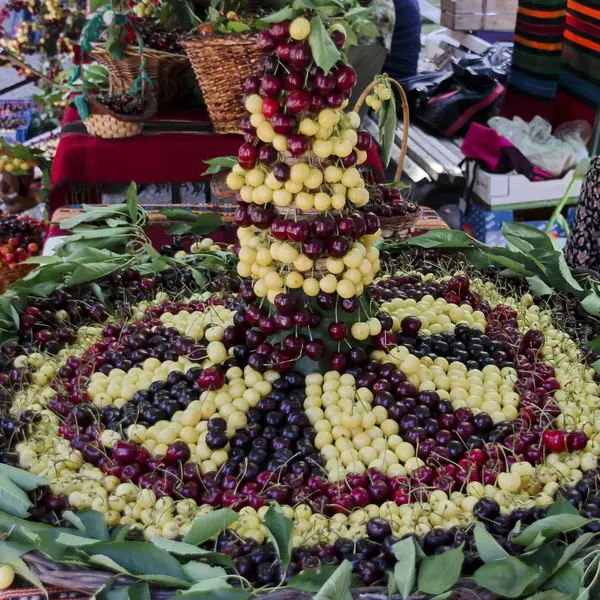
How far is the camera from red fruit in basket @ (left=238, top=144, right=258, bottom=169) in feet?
3.91

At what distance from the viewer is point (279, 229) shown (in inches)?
47.0

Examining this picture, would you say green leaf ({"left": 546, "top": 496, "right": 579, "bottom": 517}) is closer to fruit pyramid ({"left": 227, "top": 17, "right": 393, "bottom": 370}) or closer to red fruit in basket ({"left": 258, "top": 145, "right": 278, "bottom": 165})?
fruit pyramid ({"left": 227, "top": 17, "right": 393, "bottom": 370})

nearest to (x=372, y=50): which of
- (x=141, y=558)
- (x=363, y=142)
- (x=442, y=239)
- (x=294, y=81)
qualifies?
(x=442, y=239)

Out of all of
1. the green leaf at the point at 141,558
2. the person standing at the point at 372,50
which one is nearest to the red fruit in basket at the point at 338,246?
the green leaf at the point at 141,558

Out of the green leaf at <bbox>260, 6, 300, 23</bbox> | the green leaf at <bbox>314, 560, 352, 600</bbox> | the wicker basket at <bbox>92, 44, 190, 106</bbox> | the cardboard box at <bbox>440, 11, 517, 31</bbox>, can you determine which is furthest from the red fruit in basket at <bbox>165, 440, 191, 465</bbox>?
the cardboard box at <bbox>440, 11, 517, 31</bbox>

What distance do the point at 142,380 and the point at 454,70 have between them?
3.40 metres

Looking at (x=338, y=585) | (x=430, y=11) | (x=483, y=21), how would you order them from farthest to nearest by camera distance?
(x=430, y=11) → (x=483, y=21) → (x=338, y=585)

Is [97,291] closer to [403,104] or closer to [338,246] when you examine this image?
[338,246]

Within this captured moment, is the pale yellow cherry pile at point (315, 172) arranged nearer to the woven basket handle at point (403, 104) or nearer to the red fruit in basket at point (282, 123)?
the red fruit in basket at point (282, 123)

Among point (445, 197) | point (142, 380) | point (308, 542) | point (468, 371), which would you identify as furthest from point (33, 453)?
point (445, 197)

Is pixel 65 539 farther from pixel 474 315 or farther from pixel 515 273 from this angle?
pixel 515 273

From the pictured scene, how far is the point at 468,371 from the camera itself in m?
1.36

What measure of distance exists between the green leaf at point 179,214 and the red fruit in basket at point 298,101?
994mm

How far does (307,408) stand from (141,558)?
1.30 feet
